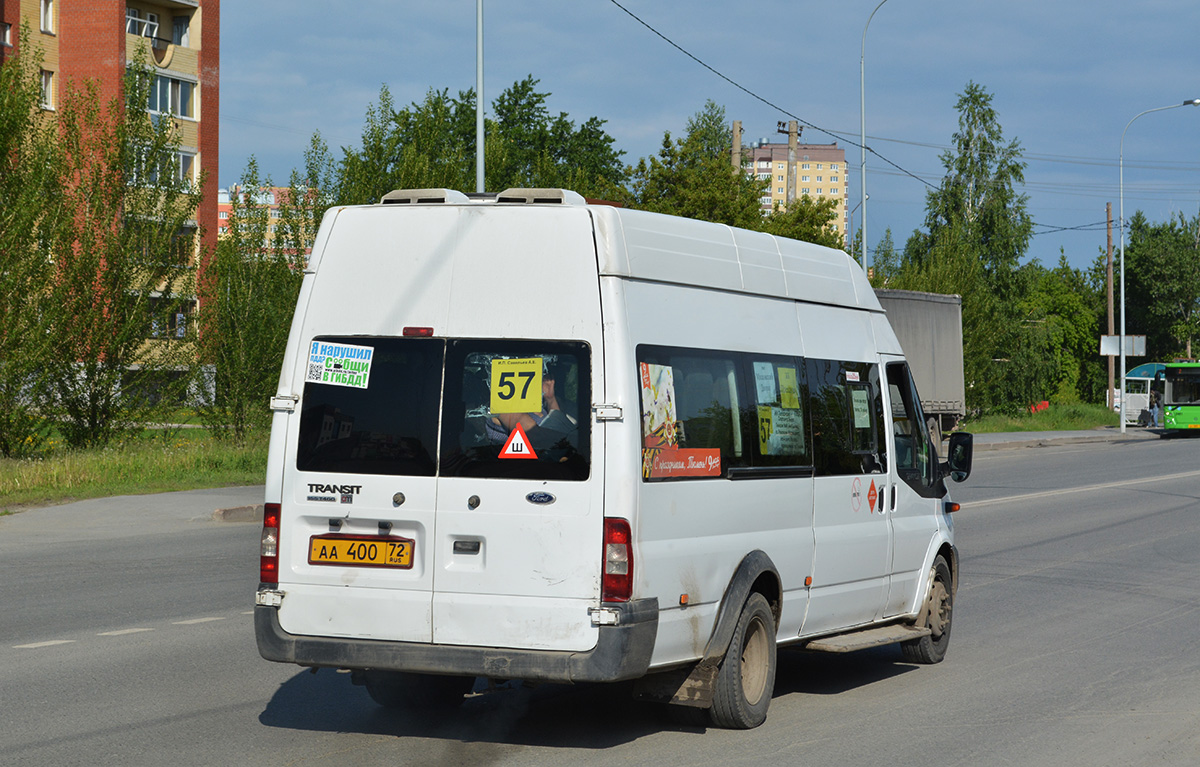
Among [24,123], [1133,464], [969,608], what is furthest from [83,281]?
[1133,464]

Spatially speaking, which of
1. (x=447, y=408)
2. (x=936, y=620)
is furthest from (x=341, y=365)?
(x=936, y=620)

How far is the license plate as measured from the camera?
235 inches

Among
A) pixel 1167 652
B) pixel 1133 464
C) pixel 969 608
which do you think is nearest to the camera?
pixel 1167 652

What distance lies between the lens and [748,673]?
664 cm

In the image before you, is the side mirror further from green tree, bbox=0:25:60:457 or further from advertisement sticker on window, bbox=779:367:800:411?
green tree, bbox=0:25:60:457

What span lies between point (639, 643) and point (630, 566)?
0.34 metres

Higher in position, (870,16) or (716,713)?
(870,16)

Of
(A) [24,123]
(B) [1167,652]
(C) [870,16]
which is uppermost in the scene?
(C) [870,16]

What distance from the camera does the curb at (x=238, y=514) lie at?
17469 millimetres

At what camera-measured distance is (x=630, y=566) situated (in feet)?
18.7

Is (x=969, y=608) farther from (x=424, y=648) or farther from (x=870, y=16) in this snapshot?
(x=870, y=16)

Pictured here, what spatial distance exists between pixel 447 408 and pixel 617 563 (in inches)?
41.4

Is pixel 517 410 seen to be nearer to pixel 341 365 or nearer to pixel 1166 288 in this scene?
pixel 341 365

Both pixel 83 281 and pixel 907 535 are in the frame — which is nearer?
pixel 907 535
